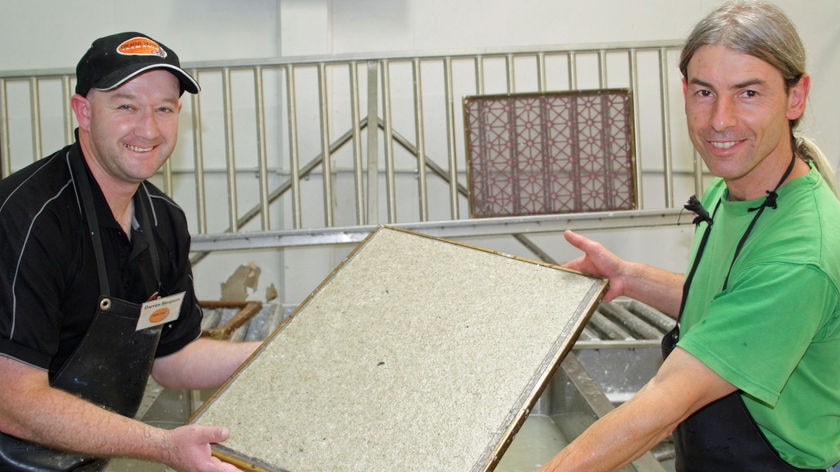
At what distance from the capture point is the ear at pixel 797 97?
1.14 metres

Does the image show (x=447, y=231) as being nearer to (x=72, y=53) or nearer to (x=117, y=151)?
(x=117, y=151)

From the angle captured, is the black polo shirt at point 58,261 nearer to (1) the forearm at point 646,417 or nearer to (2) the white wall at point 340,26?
(1) the forearm at point 646,417

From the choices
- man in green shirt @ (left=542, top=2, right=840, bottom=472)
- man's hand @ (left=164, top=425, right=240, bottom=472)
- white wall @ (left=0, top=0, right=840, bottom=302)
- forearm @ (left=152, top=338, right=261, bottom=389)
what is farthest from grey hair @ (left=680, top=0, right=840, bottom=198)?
white wall @ (left=0, top=0, right=840, bottom=302)

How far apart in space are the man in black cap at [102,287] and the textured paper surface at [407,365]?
4.8 inches

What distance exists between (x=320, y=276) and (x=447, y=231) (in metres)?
1.00

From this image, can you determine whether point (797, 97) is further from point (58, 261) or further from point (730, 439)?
point (58, 261)

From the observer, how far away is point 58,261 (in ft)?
4.29

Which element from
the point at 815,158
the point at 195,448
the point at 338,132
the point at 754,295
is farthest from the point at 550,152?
the point at 195,448

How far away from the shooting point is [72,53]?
3.54m

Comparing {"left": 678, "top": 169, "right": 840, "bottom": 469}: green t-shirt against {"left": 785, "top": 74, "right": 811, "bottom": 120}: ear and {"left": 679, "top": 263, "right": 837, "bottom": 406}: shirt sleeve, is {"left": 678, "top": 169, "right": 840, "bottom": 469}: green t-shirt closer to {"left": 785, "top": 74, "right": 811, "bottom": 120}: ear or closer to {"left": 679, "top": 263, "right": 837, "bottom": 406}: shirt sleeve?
{"left": 679, "top": 263, "right": 837, "bottom": 406}: shirt sleeve

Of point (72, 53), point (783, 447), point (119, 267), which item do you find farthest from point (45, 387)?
point (72, 53)

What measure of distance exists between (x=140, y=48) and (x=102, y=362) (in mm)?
679

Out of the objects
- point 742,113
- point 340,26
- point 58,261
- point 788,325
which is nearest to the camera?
point 788,325

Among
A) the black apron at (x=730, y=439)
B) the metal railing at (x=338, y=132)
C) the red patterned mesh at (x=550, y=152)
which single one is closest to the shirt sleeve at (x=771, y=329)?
the black apron at (x=730, y=439)
